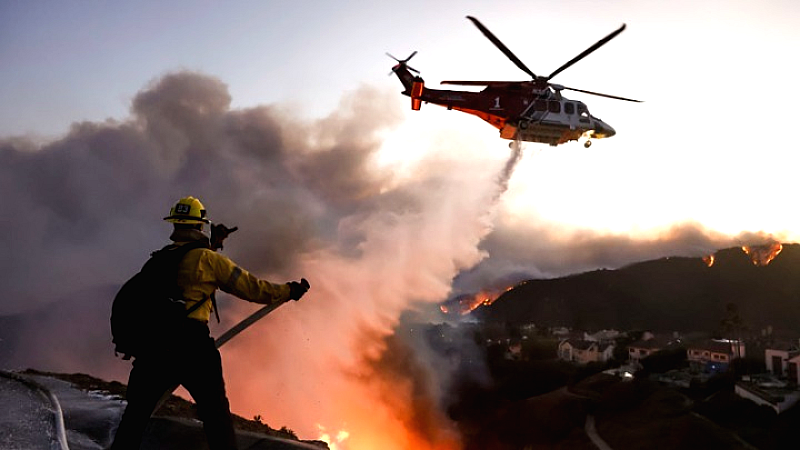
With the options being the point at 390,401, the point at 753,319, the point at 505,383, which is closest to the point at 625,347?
the point at 505,383

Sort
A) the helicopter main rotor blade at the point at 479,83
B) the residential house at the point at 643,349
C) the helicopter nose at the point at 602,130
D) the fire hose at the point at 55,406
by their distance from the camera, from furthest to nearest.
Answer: the residential house at the point at 643,349
the helicopter nose at the point at 602,130
the helicopter main rotor blade at the point at 479,83
the fire hose at the point at 55,406

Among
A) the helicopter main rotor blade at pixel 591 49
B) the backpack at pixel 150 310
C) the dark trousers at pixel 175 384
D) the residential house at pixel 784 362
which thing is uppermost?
the helicopter main rotor blade at pixel 591 49

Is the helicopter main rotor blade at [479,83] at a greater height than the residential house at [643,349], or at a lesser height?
lesser

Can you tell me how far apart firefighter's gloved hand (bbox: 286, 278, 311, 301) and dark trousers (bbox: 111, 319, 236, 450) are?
92cm

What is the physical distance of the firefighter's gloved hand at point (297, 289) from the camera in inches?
210

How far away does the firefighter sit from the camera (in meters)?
4.96

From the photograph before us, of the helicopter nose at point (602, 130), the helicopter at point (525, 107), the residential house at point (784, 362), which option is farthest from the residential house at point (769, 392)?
the helicopter at point (525, 107)

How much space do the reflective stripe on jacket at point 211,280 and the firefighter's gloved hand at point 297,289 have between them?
0.75 ft

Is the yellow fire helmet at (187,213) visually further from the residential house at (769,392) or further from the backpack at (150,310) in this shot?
the residential house at (769,392)

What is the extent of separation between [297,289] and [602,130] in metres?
29.7

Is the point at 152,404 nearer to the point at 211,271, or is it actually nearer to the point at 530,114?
the point at 211,271

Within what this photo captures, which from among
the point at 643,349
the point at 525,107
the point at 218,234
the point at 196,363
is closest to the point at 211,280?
the point at 196,363

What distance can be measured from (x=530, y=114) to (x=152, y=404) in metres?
27.8

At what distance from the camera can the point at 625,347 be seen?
109 meters
